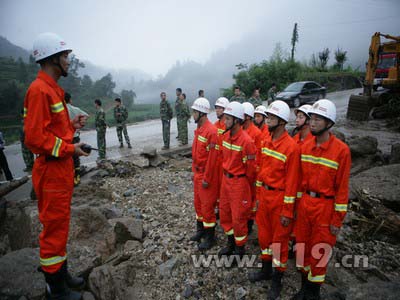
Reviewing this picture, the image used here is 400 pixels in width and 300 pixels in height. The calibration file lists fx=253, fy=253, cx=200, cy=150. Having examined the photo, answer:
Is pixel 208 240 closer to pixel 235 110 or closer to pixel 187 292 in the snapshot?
pixel 187 292

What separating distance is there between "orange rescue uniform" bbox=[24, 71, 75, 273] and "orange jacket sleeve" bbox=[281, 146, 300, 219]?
2106 millimetres

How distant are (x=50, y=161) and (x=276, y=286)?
2656 millimetres

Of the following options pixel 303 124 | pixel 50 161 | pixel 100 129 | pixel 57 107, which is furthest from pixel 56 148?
pixel 100 129

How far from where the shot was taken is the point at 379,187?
454 centimetres

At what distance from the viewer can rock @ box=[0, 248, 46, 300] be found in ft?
7.71

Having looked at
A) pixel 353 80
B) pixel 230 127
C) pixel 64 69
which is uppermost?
pixel 353 80

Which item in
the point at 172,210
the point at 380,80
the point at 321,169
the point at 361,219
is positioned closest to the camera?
the point at 321,169

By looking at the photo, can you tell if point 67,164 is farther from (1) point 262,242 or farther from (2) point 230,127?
(1) point 262,242

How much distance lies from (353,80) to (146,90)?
8460 cm

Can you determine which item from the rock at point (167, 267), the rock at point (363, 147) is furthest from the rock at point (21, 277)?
the rock at point (363, 147)

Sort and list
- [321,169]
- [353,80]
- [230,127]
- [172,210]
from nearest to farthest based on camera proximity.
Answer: [321,169], [230,127], [172,210], [353,80]

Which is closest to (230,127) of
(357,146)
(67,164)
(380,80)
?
(67,164)

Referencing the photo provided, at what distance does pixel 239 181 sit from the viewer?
3260 millimetres

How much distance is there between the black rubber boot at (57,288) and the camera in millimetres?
2262
